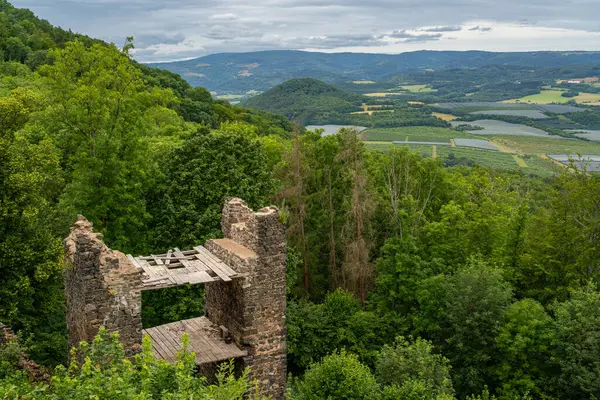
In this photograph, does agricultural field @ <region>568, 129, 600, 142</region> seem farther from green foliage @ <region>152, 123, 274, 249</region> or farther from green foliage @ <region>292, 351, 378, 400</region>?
green foliage @ <region>292, 351, 378, 400</region>

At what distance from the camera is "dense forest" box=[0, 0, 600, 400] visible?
18.9 meters

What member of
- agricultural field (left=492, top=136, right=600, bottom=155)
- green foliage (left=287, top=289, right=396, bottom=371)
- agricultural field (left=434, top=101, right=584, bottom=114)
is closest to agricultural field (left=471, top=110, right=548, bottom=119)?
agricultural field (left=434, top=101, right=584, bottom=114)

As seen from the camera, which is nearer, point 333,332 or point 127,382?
point 127,382

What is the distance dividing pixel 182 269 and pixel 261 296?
2.33 meters

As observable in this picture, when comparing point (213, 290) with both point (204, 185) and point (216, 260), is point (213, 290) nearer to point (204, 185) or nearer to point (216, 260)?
point (216, 260)

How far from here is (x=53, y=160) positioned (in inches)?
773

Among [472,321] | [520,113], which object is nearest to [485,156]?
[520,113]

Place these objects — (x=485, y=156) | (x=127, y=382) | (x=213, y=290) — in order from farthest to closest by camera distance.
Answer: (x=485, y=156) < (x=213, y=290) < (x=127, y=382)

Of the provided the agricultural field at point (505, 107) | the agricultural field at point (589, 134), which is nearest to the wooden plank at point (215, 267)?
the agricultural field at point (589, 134)

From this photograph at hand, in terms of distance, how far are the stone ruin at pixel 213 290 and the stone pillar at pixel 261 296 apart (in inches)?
1.1

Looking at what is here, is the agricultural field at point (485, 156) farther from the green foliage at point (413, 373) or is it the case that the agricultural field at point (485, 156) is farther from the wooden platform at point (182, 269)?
the wooden platform at point (182, 269)

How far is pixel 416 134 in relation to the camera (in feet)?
340

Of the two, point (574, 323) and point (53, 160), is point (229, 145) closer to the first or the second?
point (53, 160)

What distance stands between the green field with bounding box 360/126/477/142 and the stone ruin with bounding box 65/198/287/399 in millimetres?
74365
